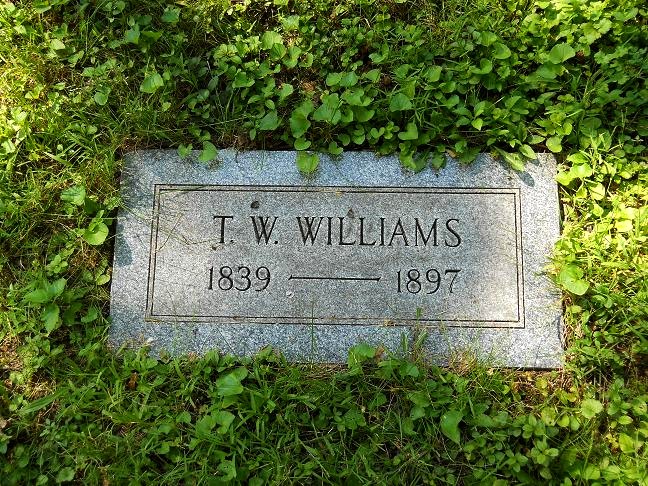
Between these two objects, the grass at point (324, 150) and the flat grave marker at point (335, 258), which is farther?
the flat grave marker at point (335, 258)

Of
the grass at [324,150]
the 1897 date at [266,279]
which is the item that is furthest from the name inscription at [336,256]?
the grass at [324,150]

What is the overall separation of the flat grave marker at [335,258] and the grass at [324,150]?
0.26 feet

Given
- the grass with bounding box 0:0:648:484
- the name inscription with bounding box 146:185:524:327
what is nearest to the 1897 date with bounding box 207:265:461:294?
the name inscription with bounding box 146:185:524:327

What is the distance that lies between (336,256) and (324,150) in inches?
17.8

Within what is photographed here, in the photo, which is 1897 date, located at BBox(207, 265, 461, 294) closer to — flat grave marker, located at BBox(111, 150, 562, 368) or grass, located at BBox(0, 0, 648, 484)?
flat grave marker, located at BBox(111, 150, 562, 368)

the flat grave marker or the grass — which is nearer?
the grass

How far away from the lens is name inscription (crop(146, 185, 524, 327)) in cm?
243

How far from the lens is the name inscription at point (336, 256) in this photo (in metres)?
2.43

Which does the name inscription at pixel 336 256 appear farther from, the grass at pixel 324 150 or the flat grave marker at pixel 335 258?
the grass at pixel 324 150

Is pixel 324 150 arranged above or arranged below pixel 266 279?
above

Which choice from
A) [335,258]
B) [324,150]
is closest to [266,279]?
[335,258]

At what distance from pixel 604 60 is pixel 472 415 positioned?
157cm

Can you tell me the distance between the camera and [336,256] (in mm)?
2469

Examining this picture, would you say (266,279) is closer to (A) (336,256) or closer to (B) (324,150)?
(A) (336,256)
